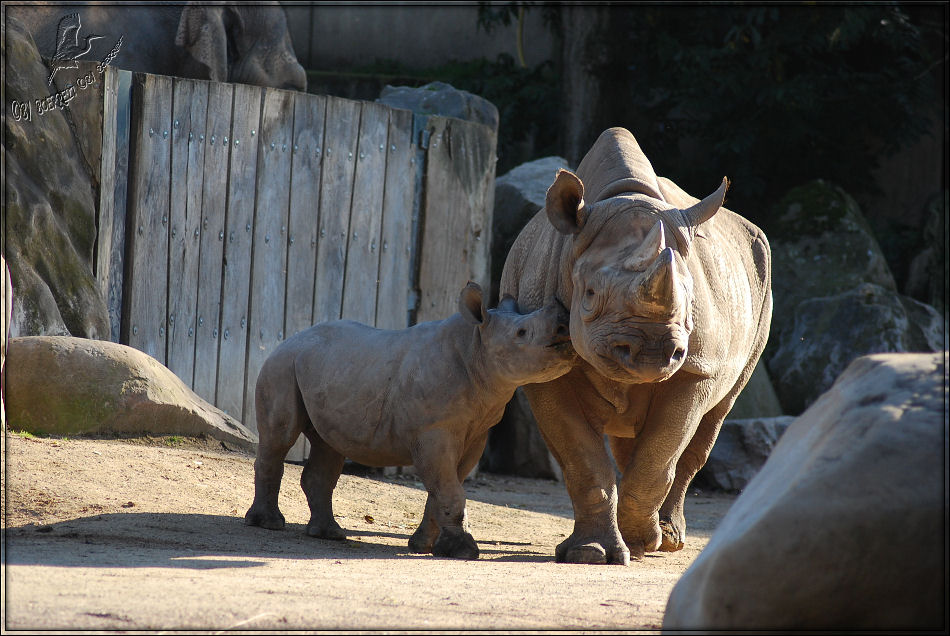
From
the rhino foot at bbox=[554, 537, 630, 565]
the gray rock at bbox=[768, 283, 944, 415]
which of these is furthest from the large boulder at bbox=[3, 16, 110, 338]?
the gray rock at bbox=[768, 283, 944, 415]

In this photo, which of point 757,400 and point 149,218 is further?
point 757,400

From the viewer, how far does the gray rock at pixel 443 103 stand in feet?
30.5

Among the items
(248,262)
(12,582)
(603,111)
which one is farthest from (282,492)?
(603,111)

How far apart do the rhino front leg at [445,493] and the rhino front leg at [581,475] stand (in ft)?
1.42

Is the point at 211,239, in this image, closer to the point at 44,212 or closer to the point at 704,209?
the point at 44,212

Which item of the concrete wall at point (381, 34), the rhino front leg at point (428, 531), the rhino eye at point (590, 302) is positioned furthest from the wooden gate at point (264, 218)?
the concrete wall at point (381, 34)

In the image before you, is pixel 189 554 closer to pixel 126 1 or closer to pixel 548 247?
pixel 548 247

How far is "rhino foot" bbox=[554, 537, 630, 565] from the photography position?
4926 millimetres

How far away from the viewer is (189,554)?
4.36m

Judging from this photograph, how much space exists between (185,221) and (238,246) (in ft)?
1.37

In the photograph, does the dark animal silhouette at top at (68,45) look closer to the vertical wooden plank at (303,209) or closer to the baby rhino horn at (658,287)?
the vertical wooden plank at (303,209)

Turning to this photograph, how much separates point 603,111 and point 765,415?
3.75 m

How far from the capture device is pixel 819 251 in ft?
38.0

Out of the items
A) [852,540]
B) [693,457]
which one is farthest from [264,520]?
[852,540]
